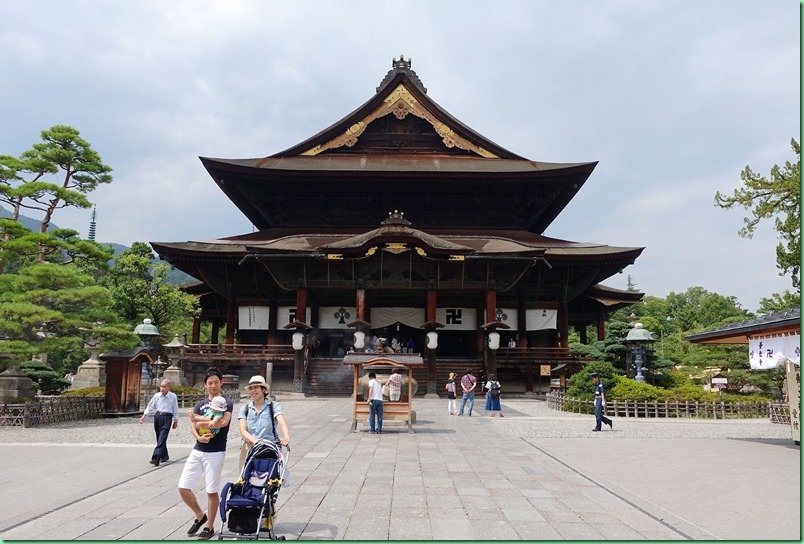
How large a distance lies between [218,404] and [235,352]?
24.5 metres

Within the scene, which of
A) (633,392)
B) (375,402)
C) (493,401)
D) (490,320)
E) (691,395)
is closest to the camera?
(375,402)

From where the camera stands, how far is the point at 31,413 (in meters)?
16.1

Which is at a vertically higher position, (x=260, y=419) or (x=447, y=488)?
(x=260, y=419)

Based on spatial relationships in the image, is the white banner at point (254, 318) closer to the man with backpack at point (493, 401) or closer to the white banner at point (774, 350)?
the man with backpack at point (493, 401)

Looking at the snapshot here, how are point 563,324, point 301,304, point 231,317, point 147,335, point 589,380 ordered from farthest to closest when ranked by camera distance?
point 231,317, point 563,324, point 301,304, point 147,335, point 589,380

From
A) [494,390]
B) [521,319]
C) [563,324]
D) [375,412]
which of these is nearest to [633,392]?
[494,390]

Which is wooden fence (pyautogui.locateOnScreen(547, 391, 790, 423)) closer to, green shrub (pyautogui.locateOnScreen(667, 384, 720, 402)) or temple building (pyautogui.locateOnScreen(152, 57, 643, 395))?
green shrub (pyautogui.locateOnScreen(667, 384, 720, 402))

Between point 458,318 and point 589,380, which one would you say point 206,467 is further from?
point 458,318

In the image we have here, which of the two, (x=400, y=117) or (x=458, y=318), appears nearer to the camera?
(x=458, y=318)

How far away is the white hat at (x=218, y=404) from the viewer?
6.23 m

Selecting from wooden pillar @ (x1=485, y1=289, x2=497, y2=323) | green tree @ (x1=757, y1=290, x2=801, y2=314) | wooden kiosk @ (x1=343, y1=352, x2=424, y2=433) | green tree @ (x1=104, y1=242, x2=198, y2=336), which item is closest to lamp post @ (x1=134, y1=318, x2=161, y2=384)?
green tree @ (x1=104, y1=242, x2=198, y2=336)

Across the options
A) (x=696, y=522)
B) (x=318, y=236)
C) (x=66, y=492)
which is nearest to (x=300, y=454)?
(x=66, y=492)

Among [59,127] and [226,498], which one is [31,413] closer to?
[59,127]

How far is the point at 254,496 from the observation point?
5.62 meters
